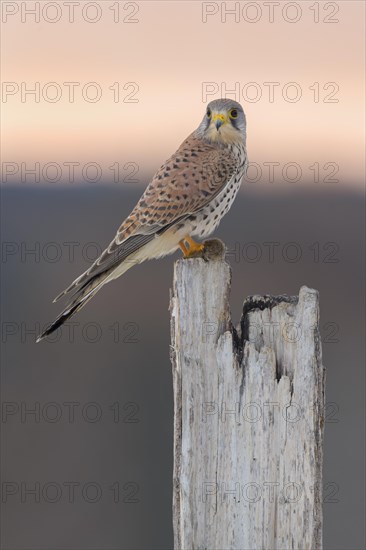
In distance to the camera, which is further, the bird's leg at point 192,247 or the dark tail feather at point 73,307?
the bird's leg at point 192,247

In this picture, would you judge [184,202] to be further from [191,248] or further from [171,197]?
[191,248]

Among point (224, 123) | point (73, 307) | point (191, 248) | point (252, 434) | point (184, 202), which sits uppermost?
point (224, 123)

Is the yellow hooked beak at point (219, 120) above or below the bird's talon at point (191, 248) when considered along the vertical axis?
above

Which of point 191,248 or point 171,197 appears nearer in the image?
point 191,248

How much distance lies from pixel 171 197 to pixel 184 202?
0.26ft

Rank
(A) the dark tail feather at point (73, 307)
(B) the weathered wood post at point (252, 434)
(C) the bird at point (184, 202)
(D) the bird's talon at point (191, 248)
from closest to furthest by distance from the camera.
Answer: (B) the weathered wood post at point (252, 434) < (A) the dark tail feather at point (73, 307) < (D) the bird's talon at point (191, 248) < (C) the bird at point (184, 202)

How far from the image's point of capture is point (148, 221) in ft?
17.4

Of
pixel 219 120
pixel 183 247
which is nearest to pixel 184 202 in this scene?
pixel 183 247

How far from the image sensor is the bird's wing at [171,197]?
5.23m

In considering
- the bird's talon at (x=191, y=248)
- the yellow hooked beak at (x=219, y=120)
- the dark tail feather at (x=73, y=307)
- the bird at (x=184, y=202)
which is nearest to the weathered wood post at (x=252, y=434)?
the dark tail feather at (x=73, y=307)

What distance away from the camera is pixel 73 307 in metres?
4.70

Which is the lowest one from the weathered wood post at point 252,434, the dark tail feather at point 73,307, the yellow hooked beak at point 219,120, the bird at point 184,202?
the weathered wood post at point 252,434

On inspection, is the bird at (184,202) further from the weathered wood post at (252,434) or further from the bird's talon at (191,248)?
the weathered wood post at (252,434)

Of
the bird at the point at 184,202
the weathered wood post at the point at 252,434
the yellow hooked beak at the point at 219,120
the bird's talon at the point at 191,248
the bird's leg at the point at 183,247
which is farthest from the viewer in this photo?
the yellow hooked beak at the point at 219,120
